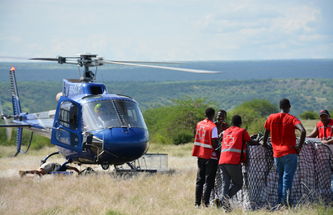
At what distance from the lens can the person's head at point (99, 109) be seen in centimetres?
1105

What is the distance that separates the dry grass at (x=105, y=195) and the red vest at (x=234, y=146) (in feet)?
2.90

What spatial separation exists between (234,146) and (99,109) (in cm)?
527

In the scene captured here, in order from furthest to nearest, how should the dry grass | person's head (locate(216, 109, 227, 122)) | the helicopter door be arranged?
the helicopter door → person's head (locate(216, 109, 227, 122)) → the dry grass

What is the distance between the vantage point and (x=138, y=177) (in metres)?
11.0

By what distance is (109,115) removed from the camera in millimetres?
10984

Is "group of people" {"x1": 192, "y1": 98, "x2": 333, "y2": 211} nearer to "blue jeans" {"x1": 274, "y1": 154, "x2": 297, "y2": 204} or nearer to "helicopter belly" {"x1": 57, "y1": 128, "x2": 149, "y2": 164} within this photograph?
"blue jeans" {"x1": 274, "y1": 154, "x2": 297, "y2": 204}

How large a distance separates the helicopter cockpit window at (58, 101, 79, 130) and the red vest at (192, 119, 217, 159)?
4.94m

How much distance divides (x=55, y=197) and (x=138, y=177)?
2729 millimetres

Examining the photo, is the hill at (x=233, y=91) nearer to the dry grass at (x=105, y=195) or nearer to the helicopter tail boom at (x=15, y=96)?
the helicopter tail boom at (x=15, y=96)

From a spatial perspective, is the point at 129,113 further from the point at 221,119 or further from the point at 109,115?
the point at 221,119

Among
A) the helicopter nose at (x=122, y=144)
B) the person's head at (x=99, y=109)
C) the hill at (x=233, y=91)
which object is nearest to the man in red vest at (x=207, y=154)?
the helicopter nose at (x=122, y=144)

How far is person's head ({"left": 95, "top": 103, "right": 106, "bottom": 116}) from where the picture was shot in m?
11.1

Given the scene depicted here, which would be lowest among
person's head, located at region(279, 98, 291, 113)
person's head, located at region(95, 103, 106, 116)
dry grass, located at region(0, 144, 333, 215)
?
dry grass, located at region(0, 144, 333, 215)

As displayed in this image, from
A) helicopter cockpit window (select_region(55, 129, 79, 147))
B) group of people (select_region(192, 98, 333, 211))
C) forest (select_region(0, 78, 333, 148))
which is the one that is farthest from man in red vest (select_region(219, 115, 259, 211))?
forest (select_region(0, 78, 333, 148))
